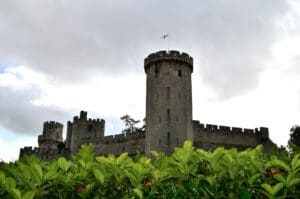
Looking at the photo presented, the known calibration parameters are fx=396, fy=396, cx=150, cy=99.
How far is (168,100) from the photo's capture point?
125 ft

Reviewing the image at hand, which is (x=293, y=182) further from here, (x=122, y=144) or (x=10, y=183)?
(x=122, y=144)

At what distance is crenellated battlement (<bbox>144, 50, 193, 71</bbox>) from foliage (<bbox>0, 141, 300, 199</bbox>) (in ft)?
115

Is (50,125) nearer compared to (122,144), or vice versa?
(122,144)

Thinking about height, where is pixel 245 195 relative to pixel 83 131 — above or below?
below

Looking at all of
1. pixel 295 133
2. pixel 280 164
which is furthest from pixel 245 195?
pixel 295 133

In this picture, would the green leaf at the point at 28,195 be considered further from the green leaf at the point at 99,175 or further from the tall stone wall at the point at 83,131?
the tall stone wall at the point at 83,131

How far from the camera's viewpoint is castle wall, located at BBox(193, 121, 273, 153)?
139 feet

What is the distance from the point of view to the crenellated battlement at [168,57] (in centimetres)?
3911

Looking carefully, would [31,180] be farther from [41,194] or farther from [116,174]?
[116,174]

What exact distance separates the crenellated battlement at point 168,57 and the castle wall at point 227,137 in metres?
7.18

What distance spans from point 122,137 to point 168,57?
494 inches

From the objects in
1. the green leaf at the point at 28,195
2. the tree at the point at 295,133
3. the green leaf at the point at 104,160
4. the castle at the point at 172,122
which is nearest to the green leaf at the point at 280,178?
the green leaf at the point at 104,160

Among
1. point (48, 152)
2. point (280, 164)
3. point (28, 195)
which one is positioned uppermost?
point (48, 152)

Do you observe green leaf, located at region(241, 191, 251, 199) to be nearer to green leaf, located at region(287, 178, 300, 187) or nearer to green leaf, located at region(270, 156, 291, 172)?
green leaf, located at region(287, 178, 300, 187)
